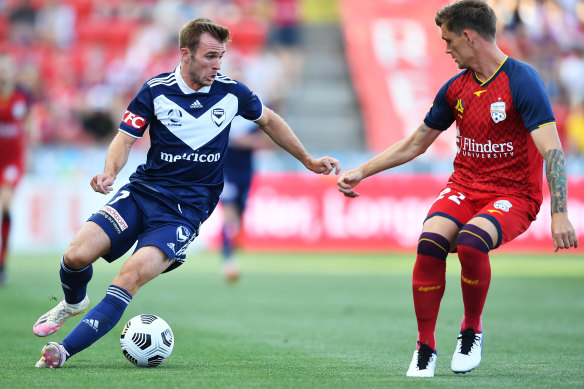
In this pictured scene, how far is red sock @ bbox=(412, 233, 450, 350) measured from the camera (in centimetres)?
592

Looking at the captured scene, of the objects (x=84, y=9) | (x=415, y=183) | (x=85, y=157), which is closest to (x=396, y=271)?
(x=415, y=183)

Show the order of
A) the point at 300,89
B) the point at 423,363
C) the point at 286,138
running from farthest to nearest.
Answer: the point at 300,89 → the point at 286,138 → the point at 423,363

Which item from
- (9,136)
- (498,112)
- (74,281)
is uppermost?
(9,136)

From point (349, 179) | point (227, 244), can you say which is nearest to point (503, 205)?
point (349, 179)

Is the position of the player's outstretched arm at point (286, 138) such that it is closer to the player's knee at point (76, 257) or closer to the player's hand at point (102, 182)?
the player's hand at point (102, 182)

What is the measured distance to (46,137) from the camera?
906 inches

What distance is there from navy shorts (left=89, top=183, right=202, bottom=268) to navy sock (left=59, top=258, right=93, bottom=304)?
0.21 m

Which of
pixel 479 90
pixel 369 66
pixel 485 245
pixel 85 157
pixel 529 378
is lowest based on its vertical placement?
pixel 529 378

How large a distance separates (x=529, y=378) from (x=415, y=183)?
1423 cm

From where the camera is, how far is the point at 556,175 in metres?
5.73

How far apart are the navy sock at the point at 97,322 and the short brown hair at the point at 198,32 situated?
1804mm

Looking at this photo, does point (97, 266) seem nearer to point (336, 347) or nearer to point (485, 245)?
point (336, 347)

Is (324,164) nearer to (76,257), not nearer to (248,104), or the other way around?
(248,104)

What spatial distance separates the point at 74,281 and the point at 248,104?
1.82 metres
